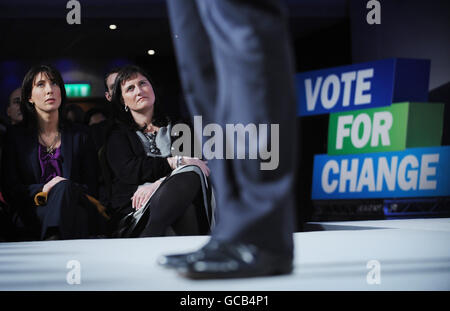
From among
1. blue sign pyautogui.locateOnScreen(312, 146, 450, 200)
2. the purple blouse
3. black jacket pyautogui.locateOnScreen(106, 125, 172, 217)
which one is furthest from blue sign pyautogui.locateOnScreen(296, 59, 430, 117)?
the purple blouse

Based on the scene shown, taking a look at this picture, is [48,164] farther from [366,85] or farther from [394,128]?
[366,85]

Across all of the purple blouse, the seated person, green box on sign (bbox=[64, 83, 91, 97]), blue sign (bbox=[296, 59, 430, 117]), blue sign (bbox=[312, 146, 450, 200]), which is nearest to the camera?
the purple blouse

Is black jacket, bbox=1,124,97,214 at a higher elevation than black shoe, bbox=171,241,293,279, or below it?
higher

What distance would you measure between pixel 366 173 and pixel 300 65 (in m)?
2.57

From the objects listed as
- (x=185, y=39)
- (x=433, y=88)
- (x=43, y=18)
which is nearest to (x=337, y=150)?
(x=433, y=88)

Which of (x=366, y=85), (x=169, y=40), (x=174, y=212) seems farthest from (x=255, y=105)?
(x=169, y=40)

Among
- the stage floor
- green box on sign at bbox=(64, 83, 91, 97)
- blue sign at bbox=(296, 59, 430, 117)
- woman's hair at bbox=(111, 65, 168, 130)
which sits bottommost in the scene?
the stage floor

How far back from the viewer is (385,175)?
469 centimetres

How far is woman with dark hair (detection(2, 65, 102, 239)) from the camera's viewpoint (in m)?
2.11

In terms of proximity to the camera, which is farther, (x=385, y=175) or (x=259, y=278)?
(x=385, y=175)

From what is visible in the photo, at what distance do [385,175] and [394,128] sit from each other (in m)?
0.41

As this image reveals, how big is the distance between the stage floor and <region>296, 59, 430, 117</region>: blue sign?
3696 millimetres

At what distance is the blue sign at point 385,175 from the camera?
4.43 metres

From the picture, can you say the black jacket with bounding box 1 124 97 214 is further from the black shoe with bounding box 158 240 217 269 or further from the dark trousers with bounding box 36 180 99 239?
the black shoe with bounding box 158 240 217 269
